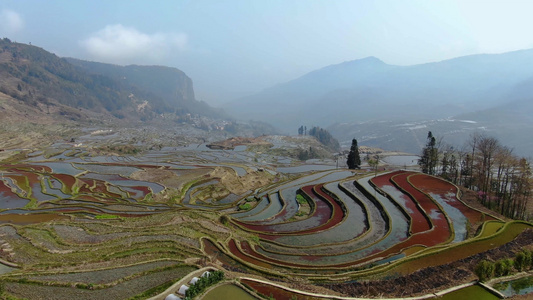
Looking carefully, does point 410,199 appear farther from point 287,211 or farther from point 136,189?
point 136,189

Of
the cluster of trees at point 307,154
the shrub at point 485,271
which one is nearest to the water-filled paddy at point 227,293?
the shrub at point 485,271

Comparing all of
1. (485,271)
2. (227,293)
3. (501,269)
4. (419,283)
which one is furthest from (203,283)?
(501,269)

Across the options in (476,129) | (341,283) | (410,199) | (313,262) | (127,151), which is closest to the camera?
(341,283)

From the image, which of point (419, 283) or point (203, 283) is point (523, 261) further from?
point (203, 283)

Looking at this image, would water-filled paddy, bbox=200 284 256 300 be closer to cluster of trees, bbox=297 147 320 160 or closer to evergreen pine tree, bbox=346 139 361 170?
evergreen pine tree, bbox=346 139 361 170

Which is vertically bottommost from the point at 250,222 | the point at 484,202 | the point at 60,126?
the point at 250,222

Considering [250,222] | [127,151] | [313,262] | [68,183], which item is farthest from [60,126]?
[313,262]

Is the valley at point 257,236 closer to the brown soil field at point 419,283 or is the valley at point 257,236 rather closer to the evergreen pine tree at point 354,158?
the brown soil field at point 419,283
